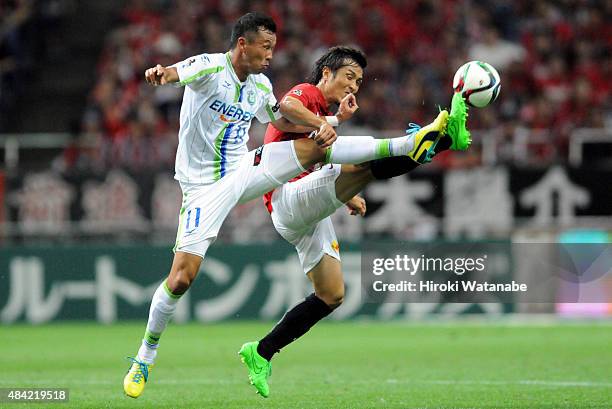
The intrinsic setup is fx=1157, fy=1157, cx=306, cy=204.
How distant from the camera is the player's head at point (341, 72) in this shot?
8.73 meters

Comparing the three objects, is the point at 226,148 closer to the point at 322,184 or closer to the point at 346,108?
the point at 322,184

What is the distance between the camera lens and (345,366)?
11.3 meters

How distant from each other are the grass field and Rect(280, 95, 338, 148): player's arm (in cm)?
187

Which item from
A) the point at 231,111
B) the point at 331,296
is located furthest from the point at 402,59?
the point at 331,296

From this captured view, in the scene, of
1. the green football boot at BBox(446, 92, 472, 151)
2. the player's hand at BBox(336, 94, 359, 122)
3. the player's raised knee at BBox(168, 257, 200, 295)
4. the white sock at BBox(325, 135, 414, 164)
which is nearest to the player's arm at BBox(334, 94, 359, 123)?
the player's hand at BBox(336, 94, 359, 122)

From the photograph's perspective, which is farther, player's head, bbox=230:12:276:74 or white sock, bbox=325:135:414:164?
player's head, bbox=230:12:276:74

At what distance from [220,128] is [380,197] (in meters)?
8.57

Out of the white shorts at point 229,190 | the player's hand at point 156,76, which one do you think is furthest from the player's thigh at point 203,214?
the player's hand at point 156,76

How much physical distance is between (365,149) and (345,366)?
152 inches

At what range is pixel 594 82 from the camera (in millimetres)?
18453

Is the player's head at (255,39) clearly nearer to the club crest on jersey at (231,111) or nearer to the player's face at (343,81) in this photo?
the club crest on jersey at (231,111)

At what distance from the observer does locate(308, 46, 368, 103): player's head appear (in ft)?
28.7

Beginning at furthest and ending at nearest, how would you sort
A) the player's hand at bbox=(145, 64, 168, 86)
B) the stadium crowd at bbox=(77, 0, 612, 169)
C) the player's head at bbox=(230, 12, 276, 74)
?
the stadium crowd at bbox=(77, 0, 612, 169)
the player's head at bbox=(230, 12, 276, 74)
the player's hand at bbox=(145, 64, 168, 86)

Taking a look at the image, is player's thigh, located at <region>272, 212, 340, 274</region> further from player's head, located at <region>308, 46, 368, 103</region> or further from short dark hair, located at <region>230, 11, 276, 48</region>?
short dark hair, located at <region>230, 11, 276, 48</region>
